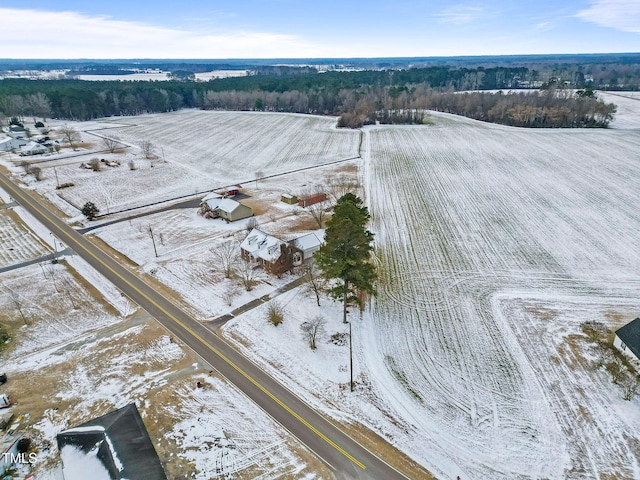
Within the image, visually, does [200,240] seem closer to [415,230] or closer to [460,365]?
[415,230]

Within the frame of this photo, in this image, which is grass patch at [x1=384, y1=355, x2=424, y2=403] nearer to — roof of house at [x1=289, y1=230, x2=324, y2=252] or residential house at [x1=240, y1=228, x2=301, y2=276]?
residential house at [x1=240, y1=228, x2=301, y2=276]

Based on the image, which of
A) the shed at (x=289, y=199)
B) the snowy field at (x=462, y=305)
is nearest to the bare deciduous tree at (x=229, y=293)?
the snowy field at (x=462, y=305)

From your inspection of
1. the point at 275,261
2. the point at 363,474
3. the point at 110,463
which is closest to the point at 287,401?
the point at 363,474

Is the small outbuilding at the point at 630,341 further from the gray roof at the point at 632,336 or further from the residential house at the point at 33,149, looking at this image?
the residential house at the point at 33,149

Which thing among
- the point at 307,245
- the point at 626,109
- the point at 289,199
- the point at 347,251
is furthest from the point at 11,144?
the point at 626,109

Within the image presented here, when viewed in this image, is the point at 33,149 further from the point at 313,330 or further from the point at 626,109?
the point at 626,109

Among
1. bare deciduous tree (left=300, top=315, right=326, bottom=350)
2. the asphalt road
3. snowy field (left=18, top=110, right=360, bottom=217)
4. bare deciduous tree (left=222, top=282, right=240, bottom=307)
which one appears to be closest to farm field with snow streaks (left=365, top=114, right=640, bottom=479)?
the asphalt road
